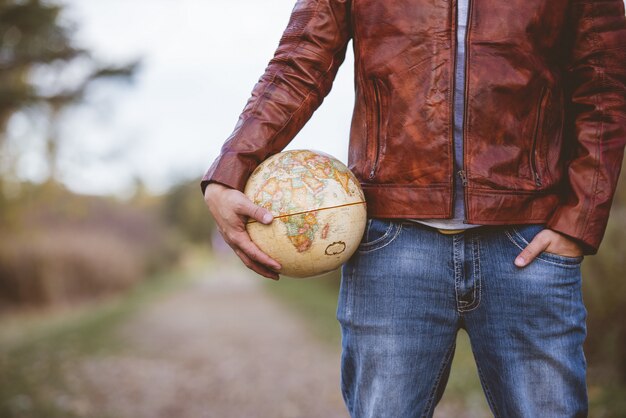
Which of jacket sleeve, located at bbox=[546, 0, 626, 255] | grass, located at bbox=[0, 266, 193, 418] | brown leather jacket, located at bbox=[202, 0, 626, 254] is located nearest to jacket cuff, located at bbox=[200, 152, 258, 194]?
brown leather jacket, located at bbox=[202, 0, 626, 254]

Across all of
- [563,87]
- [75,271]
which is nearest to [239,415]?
[563,87]

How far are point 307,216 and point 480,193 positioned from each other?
51 cm

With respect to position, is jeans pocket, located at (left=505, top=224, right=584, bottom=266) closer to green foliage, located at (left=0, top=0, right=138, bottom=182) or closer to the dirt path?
the dirt path

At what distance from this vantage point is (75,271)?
15.4 m

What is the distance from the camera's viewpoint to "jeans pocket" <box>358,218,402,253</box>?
1.88 metres

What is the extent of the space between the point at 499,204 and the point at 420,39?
0.53 meters

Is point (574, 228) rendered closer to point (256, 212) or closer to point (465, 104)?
point (465, 104)

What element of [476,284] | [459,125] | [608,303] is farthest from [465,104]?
[608,303]

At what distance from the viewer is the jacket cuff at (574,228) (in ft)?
5.77

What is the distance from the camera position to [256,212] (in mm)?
1812

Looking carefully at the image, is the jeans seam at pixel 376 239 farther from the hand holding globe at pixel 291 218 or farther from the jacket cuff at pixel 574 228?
the jacket cuff at pixel 574 228

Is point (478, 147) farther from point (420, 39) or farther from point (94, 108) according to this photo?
point (94, 108)

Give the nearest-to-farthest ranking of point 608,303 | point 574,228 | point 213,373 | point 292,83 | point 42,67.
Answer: point 574,228 < point 292,83 < point 608,303 < point 213,373 < point 42,67

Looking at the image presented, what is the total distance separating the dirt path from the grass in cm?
25
